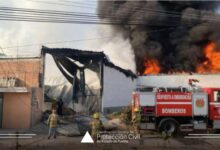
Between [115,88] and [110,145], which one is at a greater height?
[115,88]

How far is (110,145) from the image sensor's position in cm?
1482

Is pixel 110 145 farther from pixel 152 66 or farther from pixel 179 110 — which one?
pixel 152 66

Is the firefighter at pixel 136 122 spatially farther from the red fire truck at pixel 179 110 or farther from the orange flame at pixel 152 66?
the orange flame at pixel 152 66

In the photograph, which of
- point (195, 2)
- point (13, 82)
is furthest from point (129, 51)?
point (13, 82)

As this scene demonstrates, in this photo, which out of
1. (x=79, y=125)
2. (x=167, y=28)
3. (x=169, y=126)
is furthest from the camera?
(x=167, y=28)

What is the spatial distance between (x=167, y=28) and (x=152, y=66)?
15.1 ft

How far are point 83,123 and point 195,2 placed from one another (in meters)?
26.4

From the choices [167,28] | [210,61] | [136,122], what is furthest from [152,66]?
[136,122]

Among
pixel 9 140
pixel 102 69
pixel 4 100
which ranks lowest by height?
pixel 9 140

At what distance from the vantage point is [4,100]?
939 inches

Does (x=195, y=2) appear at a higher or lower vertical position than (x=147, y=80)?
higher

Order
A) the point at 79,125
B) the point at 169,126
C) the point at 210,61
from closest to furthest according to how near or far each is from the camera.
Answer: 1. the point at 169,126
2. the point at 79,125
3. the point at 210,61

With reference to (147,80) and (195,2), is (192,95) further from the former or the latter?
(195,2)

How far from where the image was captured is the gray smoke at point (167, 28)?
4069 centimetres
